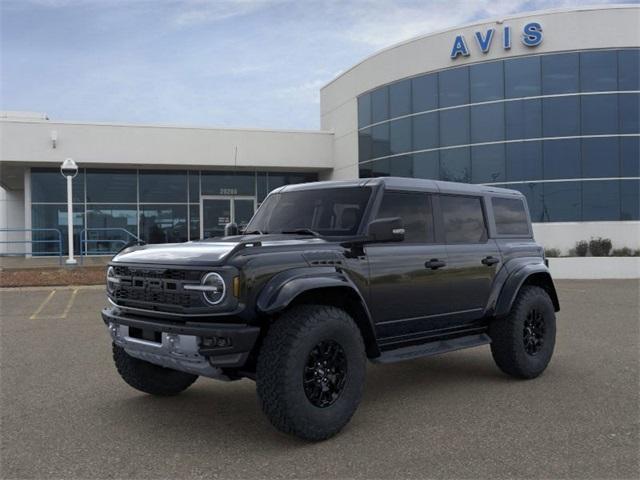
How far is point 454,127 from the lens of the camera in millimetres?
22172

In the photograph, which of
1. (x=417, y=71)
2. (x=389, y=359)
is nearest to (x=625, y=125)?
(x=417, y=71)

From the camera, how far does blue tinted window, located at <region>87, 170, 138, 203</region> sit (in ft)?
82.3

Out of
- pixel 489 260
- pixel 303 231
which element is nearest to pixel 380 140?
pixel 489 260

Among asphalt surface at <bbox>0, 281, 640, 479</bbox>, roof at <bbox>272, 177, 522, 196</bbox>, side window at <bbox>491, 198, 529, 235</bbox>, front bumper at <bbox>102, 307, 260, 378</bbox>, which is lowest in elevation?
asphalt surface at <bbox>0, 281, 640, 479</bbox>

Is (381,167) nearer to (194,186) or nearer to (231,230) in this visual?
(194,186)

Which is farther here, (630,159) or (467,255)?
(630,159)

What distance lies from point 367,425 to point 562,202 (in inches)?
696

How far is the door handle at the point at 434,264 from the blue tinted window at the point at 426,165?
17.3m

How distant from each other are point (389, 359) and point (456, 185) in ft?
6.95

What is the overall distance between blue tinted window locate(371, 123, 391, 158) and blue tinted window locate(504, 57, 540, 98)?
5059mm

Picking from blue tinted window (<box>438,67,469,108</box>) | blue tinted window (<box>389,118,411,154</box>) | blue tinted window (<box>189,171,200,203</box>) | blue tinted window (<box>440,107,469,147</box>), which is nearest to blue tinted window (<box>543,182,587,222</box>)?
blue tinted window (<box>440,107,469,147</box>)

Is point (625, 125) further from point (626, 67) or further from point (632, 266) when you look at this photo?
point (632, 266)

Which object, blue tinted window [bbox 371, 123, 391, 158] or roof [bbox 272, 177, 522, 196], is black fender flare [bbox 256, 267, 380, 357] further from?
blue tinted window [bbox 371, 123, 391, 158]

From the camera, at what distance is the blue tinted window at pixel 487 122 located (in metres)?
21.3
